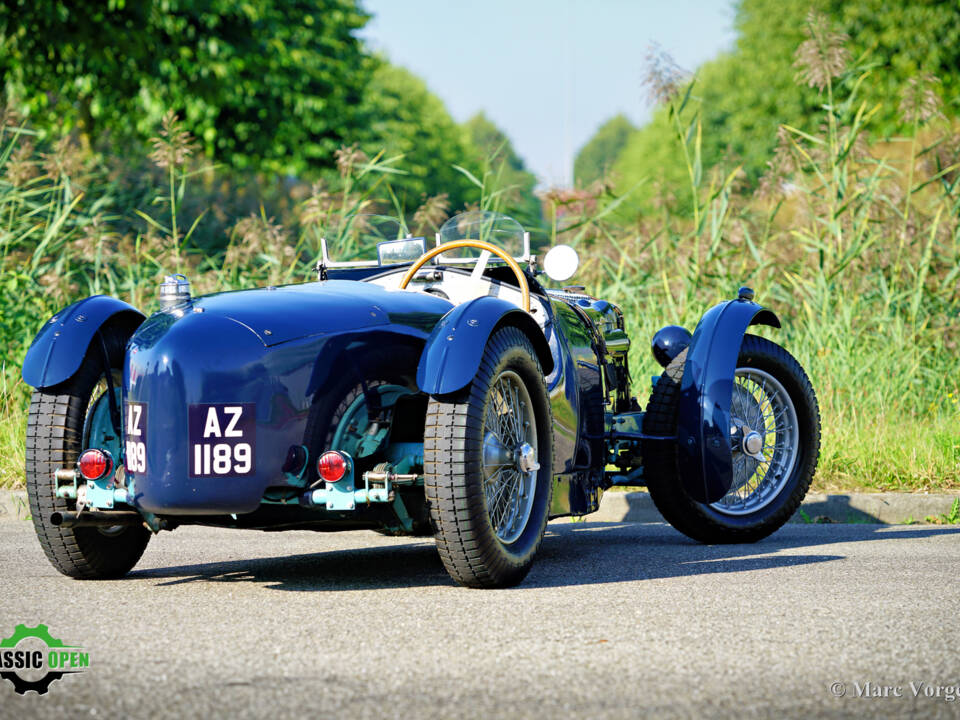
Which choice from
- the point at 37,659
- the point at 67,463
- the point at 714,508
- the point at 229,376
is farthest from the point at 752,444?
the point at 37,659

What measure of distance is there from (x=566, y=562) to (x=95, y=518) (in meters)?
2.08

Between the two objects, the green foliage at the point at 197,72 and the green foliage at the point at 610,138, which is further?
the green foliage at the point at 610,138

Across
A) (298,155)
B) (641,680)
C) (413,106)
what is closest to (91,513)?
(641,680)

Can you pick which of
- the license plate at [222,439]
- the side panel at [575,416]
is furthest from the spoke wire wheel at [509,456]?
the license plate at [222,439]

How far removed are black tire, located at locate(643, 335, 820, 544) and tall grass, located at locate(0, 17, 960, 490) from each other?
2156 mm

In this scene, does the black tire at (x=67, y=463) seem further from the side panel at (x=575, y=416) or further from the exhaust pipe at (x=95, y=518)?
the side panel at (x=575, y=416)

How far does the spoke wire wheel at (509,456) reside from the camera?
514 cm

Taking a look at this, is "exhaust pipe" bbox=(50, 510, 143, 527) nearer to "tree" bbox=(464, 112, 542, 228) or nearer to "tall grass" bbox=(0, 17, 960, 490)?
"tall grass" bbox=(0, 17, 960, 490)

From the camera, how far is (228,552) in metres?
6.31

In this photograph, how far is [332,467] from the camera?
4.68 meters

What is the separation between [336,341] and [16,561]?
2.04 m

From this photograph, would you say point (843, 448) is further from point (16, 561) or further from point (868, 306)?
point (16, 561)

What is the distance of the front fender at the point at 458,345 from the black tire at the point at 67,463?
1363 millimetres

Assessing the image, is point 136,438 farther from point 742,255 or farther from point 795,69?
point 795,69
